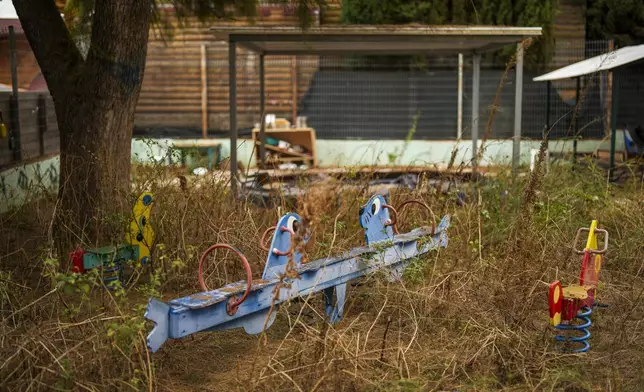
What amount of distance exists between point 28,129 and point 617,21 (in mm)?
14185

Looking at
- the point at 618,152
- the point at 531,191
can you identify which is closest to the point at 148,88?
the point at 618,152

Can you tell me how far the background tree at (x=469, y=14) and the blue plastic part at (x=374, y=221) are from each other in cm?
1208

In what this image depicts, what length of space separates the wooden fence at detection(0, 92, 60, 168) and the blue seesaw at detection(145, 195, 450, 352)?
6187 millimetres

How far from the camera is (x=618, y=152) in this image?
55.1ft

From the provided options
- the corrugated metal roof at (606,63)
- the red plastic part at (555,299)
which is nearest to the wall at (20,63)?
the corrugated metal roof at (606,63)

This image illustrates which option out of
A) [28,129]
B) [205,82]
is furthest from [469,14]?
[28,129]

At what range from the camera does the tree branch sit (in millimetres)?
7438

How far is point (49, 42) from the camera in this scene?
24.5 ft

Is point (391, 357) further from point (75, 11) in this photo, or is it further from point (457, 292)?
point (75, 11)

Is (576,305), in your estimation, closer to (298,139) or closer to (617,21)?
(298,139)

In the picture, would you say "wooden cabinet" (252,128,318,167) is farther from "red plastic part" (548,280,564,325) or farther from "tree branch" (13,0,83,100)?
"red plastic part" (548,280,564,325)

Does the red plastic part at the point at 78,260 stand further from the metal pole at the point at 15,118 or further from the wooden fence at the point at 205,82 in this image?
the wooden fence at the point at 205,82

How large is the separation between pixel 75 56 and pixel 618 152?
12376mm

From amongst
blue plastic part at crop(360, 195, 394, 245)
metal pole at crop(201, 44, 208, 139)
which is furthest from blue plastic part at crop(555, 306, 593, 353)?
metal pole at crop(201, 44, 208, 139)
